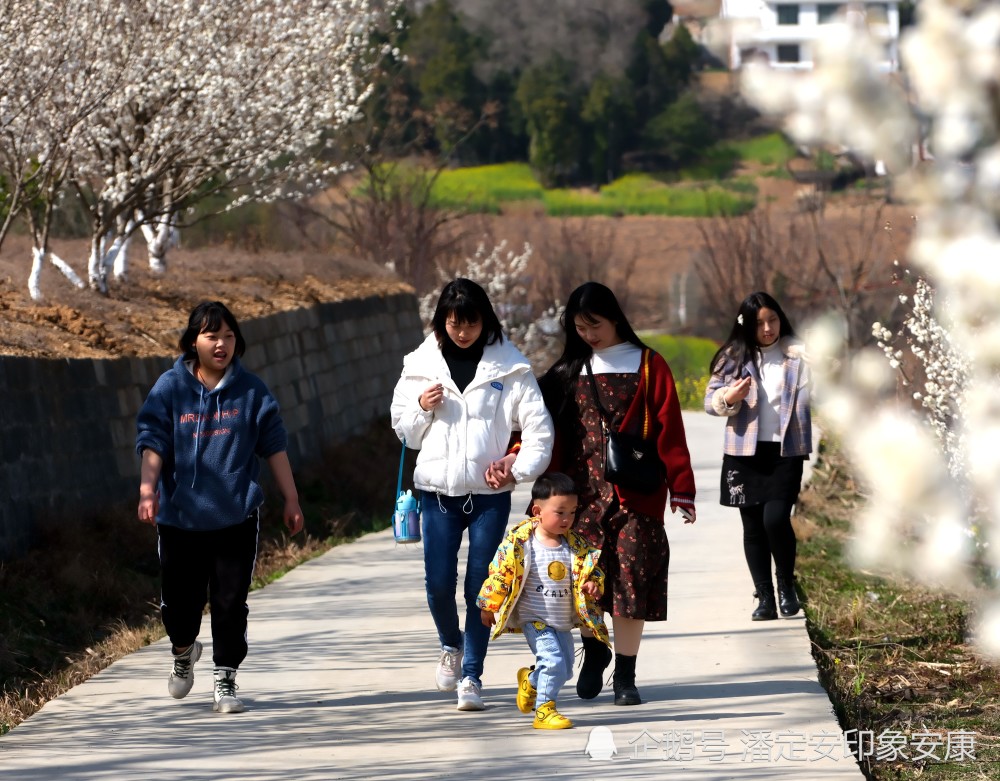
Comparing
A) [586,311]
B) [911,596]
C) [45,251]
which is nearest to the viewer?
[586,311]

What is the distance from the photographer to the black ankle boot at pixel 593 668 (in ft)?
19.5

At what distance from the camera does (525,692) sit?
5.67 meters

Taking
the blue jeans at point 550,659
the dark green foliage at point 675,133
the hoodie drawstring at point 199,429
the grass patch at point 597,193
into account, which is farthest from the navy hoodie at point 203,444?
the dark green foliage at point 675,133

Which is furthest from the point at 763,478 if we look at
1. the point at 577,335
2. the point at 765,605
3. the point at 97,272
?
the point at 97,272

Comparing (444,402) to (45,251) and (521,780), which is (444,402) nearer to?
(521,780)

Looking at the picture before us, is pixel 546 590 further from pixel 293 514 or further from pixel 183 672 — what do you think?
pixel 183 672

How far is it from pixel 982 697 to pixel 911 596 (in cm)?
212

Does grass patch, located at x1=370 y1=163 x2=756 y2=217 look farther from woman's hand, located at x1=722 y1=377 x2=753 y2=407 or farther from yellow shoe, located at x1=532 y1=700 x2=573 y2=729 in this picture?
yellow shoe, located at x1=532 y1=700 x2=573 y2=729

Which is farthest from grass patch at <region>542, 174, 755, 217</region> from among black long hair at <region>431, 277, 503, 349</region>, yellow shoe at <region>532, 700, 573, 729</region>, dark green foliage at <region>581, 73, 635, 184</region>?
yellow shoe at <region>532, 700, 573, 729</region>

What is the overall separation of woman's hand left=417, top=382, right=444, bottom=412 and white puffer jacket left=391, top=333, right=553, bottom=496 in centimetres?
5

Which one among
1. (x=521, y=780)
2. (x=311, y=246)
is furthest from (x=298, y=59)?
(x=521, y=780)

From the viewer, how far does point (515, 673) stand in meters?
6.55

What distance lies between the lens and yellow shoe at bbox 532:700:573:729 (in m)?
5.48

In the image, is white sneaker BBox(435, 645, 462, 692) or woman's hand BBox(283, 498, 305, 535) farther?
white sneaker BBox(435, 645, 462, 692)
